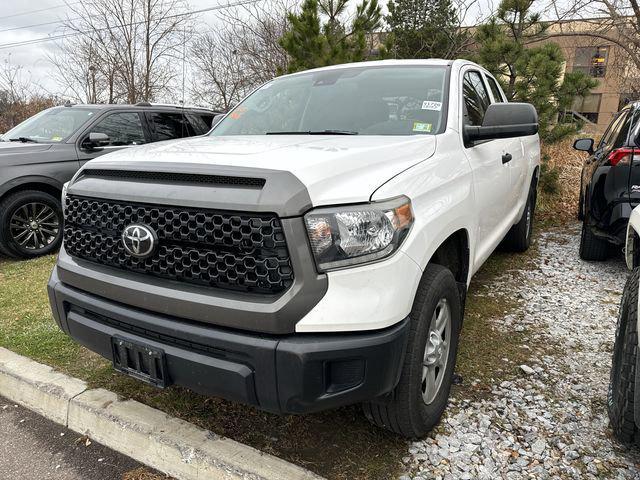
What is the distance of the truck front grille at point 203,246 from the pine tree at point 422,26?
1295 cm

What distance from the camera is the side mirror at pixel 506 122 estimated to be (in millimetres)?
2826

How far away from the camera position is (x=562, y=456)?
7.47 ft

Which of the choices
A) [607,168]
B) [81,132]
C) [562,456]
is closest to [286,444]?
[562,456]

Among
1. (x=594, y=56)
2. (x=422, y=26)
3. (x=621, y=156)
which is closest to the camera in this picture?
(x=621, y=156)

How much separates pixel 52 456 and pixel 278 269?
5.53 ft

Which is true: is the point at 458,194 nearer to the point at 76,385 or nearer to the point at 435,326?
the point at 435,326

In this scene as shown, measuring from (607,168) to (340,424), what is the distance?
11.4 ft

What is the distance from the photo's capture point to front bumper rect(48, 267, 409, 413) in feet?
5.73

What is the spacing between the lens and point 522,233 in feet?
17.7

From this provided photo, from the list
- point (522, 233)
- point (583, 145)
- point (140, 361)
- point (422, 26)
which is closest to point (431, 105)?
point (140, 361)

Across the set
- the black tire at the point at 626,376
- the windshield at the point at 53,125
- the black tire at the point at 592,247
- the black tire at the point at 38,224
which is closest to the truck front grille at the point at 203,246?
the black tire at the point at 626,376

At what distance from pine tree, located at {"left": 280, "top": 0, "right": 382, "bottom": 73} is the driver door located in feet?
8.22

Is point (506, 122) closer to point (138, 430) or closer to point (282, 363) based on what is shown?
point (282, 363)

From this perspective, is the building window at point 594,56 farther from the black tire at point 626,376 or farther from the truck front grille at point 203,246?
the truck front grille at point 203,246
